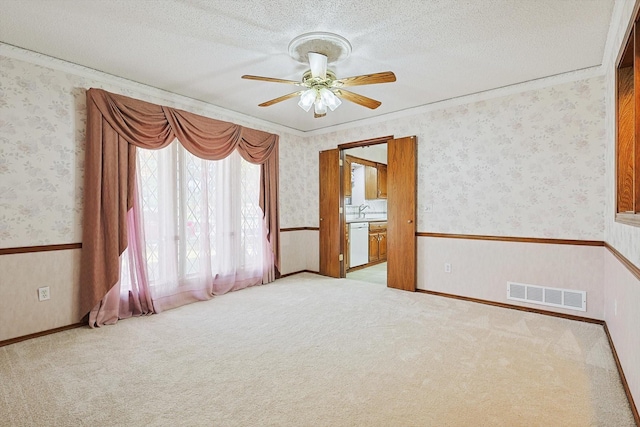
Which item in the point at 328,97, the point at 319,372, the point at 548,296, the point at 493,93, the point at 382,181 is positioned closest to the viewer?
the point at 319,372

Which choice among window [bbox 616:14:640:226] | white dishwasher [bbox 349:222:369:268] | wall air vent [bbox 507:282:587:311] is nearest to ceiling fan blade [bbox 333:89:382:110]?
window [bbox 616:14:640:226]

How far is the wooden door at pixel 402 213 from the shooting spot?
166 inches

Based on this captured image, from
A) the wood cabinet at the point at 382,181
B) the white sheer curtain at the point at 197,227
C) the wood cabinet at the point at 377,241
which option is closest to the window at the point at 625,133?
the white sheer curtain at the point at 197,227

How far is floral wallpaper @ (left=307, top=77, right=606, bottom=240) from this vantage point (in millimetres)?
3094

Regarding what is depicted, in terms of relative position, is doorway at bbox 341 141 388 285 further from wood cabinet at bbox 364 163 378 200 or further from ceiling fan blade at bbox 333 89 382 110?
ceiling fan blade at bbox 333 89 382 110

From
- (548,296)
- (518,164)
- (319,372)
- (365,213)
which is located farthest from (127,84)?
(365,213)

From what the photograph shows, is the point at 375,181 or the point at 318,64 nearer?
the point at 318,64

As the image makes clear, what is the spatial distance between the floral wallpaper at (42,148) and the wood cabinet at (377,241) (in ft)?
15.7

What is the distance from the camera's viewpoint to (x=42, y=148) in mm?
2795

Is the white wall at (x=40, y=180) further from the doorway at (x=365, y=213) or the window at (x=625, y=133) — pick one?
the window at (x=625, y=133)

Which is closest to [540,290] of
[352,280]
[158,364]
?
[352,280]

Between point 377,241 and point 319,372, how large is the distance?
465 centimetres

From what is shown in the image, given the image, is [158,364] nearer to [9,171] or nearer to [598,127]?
[9,171]

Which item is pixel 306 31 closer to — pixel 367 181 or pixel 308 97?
pixel 308 97
